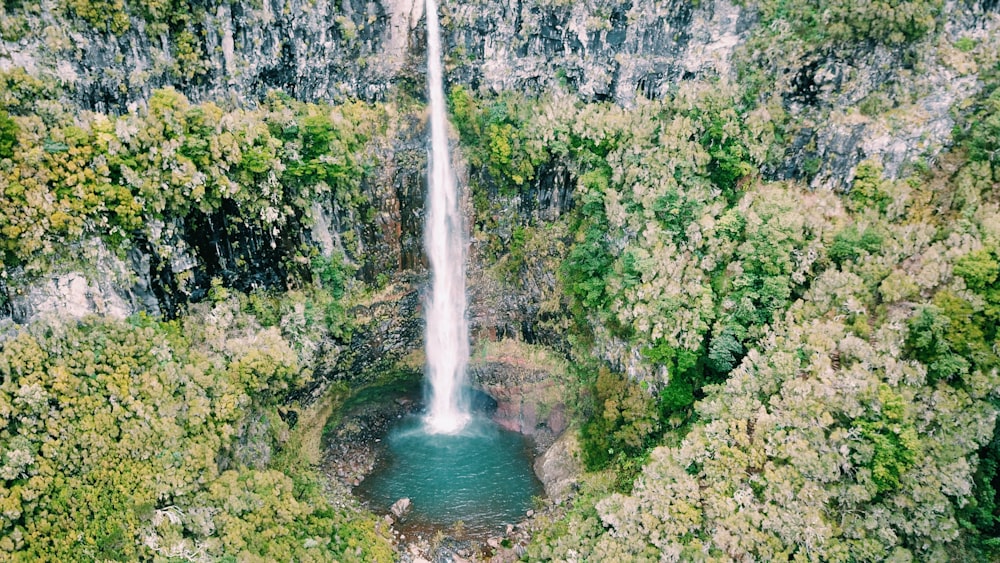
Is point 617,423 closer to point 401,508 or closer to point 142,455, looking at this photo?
point 401,508

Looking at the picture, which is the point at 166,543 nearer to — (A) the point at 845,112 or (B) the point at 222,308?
(B) the point at 222,308

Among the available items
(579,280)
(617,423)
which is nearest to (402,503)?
(617,423)

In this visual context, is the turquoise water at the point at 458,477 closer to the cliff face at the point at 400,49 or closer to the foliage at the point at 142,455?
the foliage at the point at 142,455

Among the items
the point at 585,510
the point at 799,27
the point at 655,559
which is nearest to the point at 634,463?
the point at 585,510

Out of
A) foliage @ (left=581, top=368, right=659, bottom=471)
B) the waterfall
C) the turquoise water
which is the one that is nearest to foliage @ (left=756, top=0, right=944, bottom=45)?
the waterfall

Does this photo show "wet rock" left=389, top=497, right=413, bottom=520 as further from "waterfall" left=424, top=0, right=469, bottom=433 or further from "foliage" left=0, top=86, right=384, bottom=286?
"foliage" left=0, top=86, right=384, bottom=286
